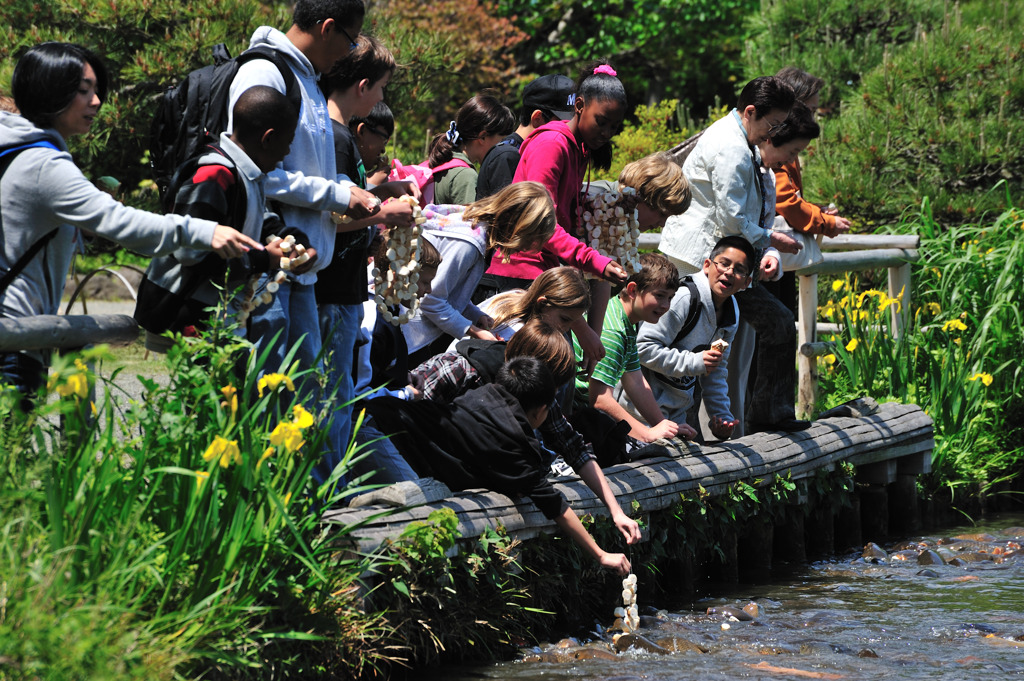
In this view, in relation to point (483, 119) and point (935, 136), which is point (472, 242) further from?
point (935, 136)

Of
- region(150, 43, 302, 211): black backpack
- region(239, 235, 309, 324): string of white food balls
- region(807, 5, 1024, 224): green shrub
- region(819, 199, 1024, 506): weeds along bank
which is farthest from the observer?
region(807, 5, 1024, 224): green shrub

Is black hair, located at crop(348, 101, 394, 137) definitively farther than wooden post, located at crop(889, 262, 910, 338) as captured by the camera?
No

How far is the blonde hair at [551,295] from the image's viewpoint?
16.2 feet

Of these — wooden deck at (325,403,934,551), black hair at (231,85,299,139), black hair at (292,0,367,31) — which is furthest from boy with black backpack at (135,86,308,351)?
wooden deck at (325,403,934,551)

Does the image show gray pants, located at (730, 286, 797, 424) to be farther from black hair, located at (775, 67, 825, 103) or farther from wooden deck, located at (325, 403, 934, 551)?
black hair, located at (775, 67, 825, 103)

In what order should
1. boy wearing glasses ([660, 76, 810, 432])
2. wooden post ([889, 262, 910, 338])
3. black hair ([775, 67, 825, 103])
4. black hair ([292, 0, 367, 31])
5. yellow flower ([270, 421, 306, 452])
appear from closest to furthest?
yellow flower ([270, 421, 306, 452])
black hair ([292, 0, 367, 31])
boy wearing glasses ([660, 76, 810, 432])
black hair ([775, 67, 825, 103])
wooden post ([889, 262, 910, 338])

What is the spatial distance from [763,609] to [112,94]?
22.8 feet

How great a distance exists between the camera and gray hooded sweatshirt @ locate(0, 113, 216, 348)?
11.3 ft

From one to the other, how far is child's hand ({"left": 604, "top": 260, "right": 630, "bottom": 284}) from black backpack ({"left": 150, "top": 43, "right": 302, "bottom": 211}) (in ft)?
5.64

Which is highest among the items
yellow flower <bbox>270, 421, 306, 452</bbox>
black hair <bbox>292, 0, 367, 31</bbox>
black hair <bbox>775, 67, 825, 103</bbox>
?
black hair <bbox>292, 0, 367, 31</bbox>

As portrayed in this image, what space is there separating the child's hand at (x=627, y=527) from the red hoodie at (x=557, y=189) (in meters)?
1.16

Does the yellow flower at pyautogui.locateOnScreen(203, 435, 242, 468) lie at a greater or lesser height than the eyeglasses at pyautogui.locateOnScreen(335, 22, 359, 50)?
lesser

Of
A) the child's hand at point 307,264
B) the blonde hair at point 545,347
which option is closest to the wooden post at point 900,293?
the blonde hair at point 545,347

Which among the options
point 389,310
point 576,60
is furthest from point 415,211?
point 576,60
